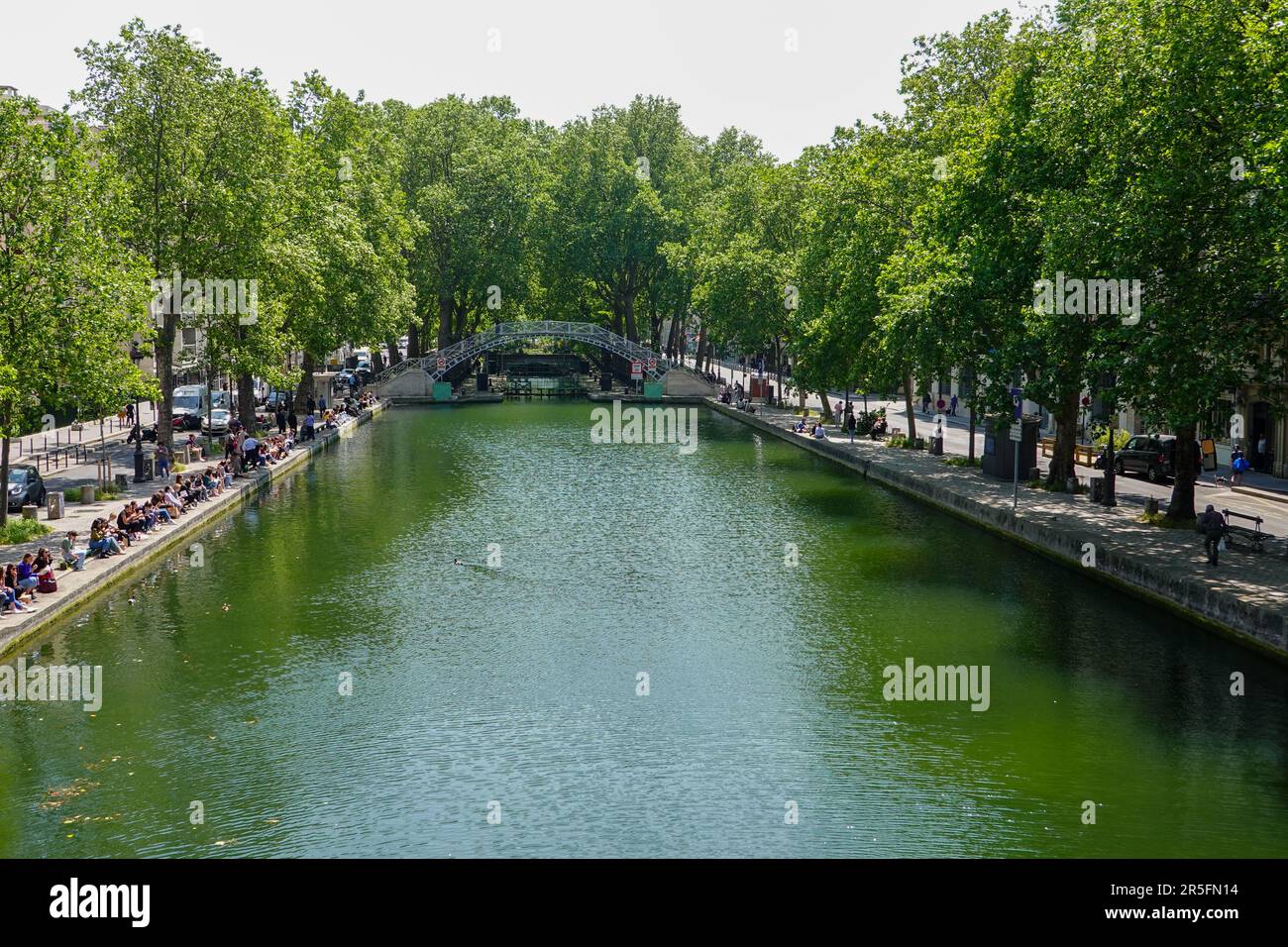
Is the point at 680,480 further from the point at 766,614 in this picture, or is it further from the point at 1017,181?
the point at 766,614

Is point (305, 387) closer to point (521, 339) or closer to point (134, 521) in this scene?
point (521, 339)

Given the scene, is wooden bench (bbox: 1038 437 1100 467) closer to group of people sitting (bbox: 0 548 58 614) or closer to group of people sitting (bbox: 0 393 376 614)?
group of people sitting (bbox: 0 393 376 614)

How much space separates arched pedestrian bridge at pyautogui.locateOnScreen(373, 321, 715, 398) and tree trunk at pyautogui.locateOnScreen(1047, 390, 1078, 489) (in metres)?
54.8

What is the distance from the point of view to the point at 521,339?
96688mm

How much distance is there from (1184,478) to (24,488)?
109 feet

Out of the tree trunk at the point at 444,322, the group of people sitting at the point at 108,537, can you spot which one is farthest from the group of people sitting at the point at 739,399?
the group of people sitting at the point at 108,537

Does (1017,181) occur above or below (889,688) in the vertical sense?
above

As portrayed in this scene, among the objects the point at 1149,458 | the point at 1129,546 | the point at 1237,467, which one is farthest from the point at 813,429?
the point at 1129,546

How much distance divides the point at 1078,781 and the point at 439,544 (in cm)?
2113

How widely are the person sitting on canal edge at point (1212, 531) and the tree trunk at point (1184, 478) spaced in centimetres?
538

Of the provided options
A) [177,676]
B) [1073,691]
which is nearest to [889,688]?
[1073,691]

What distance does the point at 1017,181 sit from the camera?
36125 millimetres
